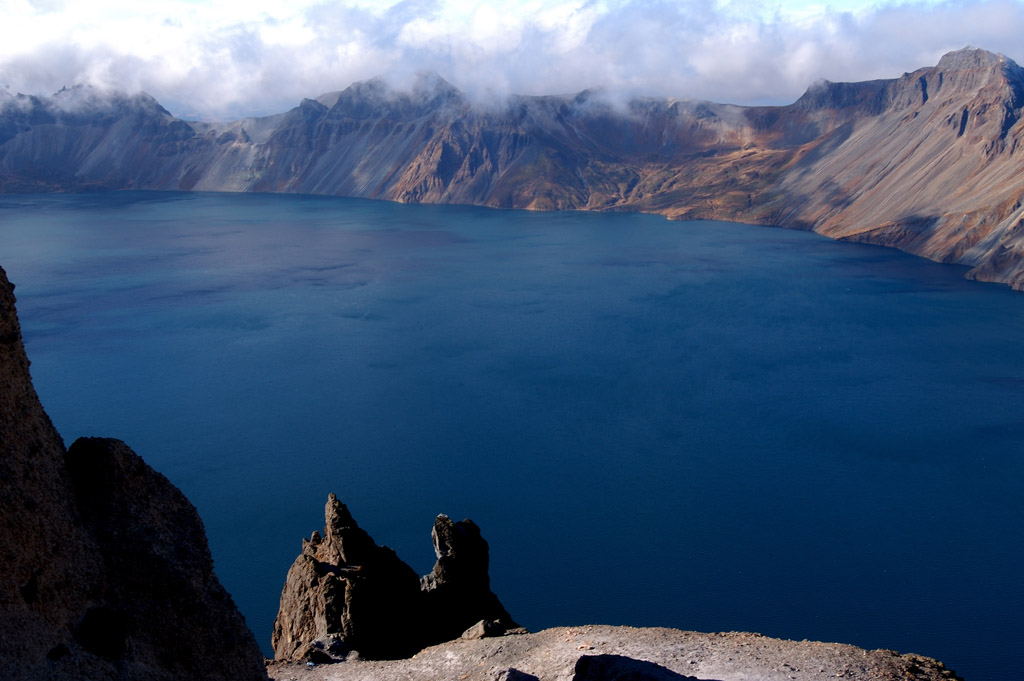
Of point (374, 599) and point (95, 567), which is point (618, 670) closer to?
point (374, 599)

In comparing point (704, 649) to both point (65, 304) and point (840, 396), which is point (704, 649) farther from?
point (65, 304)

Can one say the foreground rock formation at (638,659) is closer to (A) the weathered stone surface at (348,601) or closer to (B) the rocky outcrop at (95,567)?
(A) the weathered stone surface at (348,601)

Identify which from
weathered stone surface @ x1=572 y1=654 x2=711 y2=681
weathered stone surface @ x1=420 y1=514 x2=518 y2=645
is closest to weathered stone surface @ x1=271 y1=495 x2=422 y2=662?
weathered stone surface @ x1=420 y1=514 x2=518 y2=645

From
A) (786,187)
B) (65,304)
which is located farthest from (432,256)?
(786,187)

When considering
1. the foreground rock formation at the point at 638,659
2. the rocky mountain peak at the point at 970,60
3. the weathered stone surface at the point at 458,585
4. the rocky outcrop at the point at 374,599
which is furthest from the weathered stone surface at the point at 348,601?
the rocky mountain peak at the point at 970,60

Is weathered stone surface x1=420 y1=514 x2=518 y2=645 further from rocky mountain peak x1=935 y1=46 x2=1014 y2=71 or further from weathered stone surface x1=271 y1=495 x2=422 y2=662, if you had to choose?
rocky mountain peak x1=935 y1=46 x2=1014 y2=71
